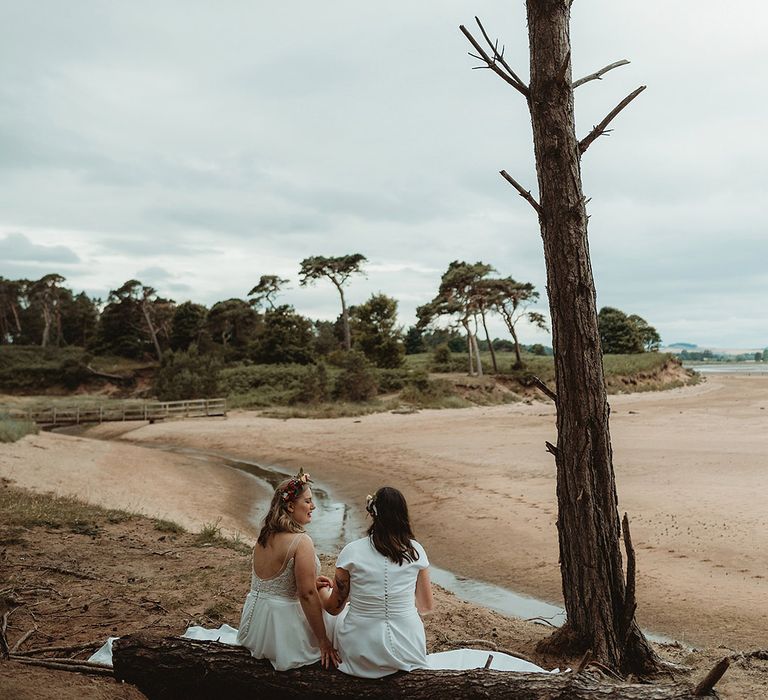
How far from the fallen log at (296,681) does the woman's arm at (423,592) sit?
333 millimetres

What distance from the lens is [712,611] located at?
22.2 ft

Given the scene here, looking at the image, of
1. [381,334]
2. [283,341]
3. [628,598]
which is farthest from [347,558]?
[283,341]

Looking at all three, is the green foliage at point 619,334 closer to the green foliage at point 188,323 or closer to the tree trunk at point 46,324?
the green foliage at point 188,323

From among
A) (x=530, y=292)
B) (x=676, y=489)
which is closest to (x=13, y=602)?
(x=676, y=489)

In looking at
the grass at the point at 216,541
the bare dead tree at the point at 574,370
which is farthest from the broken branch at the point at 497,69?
the grass at the point at 216,541

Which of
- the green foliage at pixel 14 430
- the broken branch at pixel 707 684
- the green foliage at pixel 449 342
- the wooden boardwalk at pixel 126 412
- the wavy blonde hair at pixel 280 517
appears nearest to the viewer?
the broken branch at pixel 707 684

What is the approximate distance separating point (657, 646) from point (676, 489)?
712 centimetres

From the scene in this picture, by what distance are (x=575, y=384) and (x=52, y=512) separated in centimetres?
830

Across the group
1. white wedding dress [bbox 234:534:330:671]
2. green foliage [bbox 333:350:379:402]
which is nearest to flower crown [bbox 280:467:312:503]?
white wedding dress [bbox 234:534:330:671]

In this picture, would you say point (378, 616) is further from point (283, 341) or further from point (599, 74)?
point (283, 341)

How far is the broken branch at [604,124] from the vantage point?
469 cm

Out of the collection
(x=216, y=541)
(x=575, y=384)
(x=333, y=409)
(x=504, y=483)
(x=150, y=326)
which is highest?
(x=150, y=326)

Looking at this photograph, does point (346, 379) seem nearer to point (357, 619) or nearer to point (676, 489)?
point (676, 489)

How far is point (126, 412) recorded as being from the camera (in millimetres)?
30734
